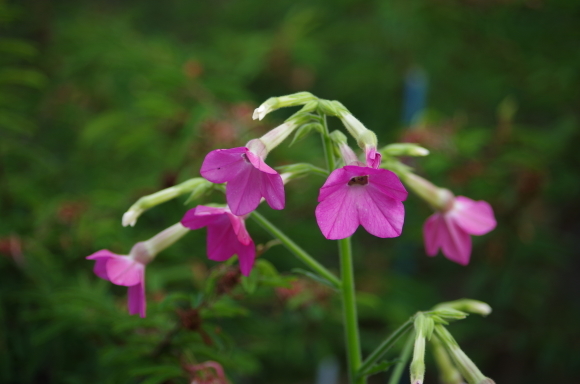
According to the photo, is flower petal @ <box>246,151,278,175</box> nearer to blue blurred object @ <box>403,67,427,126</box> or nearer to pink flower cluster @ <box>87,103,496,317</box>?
pink flower cluster @ <box>87,103,496,317</box>

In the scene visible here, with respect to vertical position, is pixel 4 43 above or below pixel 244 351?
above

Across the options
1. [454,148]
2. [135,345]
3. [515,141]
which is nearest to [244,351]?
[135,345]

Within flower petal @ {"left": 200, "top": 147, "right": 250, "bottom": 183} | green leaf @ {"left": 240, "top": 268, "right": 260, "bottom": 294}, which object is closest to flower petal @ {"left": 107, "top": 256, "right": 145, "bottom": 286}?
green leaf @ {"left": 240, "top": 268, "right": 260, "bottom": 294}

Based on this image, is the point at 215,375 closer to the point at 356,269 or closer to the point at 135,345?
the point at 135,345

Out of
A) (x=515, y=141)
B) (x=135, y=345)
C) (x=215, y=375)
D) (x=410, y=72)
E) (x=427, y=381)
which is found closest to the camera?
(x=215, y=375)

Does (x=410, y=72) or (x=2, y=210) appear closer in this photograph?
(x=2, y=210)

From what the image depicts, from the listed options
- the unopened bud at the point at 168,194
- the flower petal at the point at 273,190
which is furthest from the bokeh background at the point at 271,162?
the flower petal at the point at 273,190
